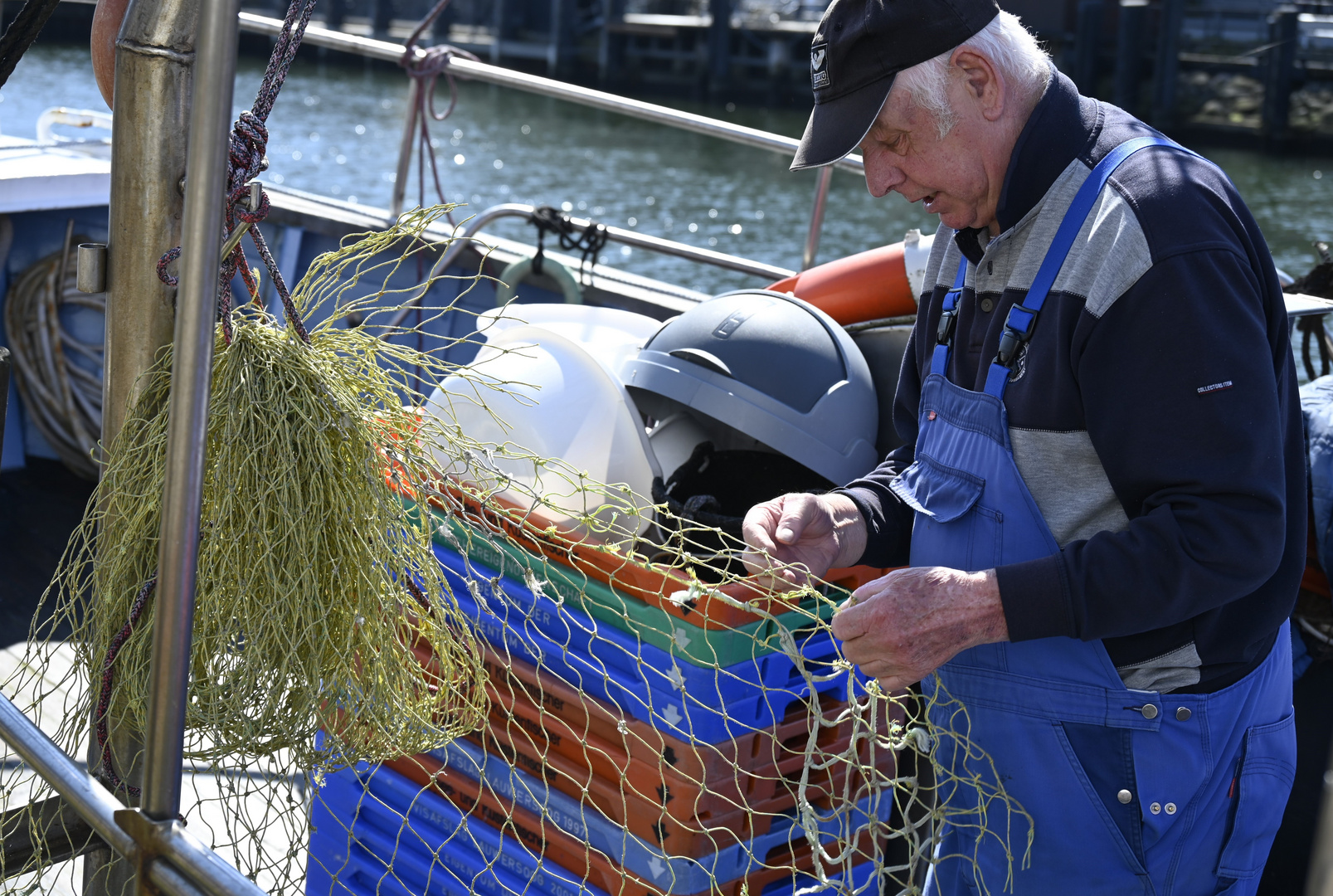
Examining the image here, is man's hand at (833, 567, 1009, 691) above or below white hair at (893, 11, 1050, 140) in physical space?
below

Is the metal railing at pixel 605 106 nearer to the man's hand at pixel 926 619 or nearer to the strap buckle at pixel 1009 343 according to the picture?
the strap buckle at pixel 1009 343

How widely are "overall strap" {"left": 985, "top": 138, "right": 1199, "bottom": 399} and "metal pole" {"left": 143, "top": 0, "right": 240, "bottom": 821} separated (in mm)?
920

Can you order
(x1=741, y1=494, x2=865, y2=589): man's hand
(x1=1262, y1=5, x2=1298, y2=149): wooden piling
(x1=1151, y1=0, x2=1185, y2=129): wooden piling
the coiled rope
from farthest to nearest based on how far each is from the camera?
(x1=1151, y1=0, x2=1185, y2=129): wooden piling < (x1=1262, y1=5, x2=1298, y2=149): wooden piling < the coiled rope < (x1=741, y1=494, x2=865, y2=589): man's hand

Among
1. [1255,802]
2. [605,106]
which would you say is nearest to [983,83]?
[1255,802]

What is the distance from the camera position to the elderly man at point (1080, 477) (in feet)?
4.27

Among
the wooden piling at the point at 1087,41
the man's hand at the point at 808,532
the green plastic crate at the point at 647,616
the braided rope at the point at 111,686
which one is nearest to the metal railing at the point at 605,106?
the man's hand at the point at 808,532

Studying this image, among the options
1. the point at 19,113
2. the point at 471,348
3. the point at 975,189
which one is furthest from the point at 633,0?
the point at 975,189

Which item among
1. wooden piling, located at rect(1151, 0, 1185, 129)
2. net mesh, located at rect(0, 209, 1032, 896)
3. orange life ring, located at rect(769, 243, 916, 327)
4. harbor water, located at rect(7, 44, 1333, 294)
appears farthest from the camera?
wooden piling, located at rect(1151, 0, 1185, 129)

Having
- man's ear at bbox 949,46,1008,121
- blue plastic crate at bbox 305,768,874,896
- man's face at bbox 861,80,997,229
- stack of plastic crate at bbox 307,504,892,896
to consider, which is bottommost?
blue plastic crate at bbox 305,768,874,896

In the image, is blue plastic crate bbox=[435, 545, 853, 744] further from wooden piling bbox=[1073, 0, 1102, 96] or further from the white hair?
wooden piling bbox=[1073, 0, 1102, 96]

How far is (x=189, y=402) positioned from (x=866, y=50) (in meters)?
0.93

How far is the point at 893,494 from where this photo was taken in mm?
1737

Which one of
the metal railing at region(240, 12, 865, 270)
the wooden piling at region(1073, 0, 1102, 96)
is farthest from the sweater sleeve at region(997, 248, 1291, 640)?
the wooden piling at region(1073, 0, 1102, 96)

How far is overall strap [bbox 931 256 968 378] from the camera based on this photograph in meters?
1.62
